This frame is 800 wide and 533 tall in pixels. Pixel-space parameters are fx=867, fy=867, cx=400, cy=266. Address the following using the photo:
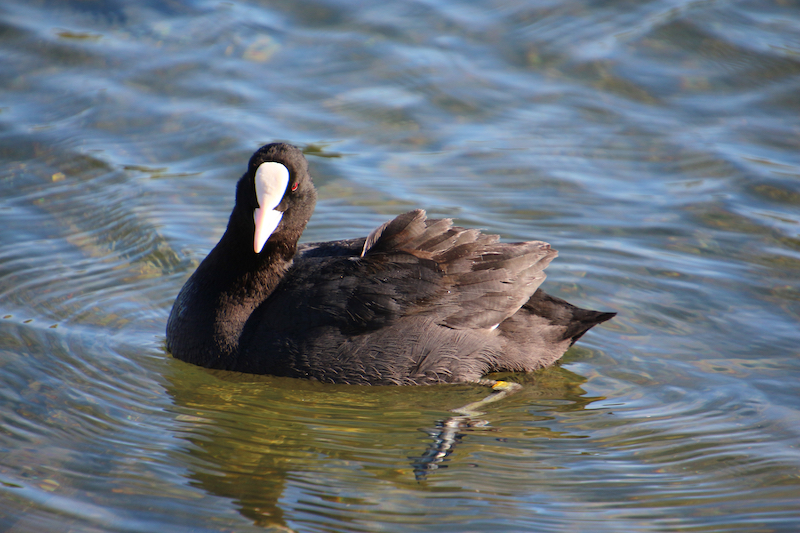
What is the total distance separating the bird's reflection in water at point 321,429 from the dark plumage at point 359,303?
119 mm

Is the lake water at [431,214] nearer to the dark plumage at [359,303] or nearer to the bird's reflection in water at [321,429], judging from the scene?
the bird's reflection in water at [321,429]

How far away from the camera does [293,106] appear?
8.46m

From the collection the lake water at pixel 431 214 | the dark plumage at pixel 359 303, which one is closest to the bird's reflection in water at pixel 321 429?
the lake water at pixel 431 214

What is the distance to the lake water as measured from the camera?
4.14m

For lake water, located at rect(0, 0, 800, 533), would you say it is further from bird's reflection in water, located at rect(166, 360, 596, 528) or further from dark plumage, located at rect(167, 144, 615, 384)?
dark plumage, located at rect(167, 144, 615, 384)

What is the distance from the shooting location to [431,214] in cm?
691

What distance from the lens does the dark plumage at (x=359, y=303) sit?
4.82 meters

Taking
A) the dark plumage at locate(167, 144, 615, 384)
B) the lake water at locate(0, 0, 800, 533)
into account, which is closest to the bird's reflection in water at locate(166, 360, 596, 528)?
the lake water at locate(0, 0, 800, 533)

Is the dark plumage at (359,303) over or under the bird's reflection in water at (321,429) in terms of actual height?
over

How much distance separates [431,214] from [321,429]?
8.95ft

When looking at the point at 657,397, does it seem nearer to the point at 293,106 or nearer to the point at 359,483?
the point at 359,483

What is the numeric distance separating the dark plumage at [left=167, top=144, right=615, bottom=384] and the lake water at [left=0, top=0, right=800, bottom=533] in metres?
0.20

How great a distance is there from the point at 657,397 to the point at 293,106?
16.1ft

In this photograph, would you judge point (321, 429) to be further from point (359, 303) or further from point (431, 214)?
point (431, 214)
